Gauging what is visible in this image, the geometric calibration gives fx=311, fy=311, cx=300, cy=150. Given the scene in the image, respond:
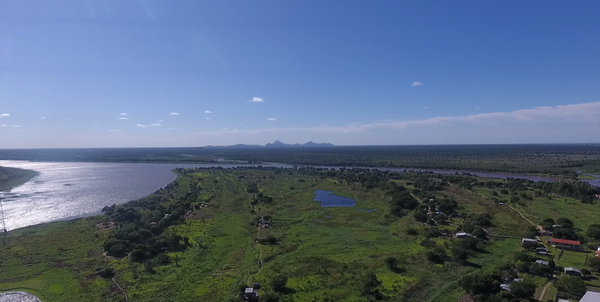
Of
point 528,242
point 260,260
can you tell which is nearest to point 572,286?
point 528,242

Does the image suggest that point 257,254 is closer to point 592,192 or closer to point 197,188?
point 197,188

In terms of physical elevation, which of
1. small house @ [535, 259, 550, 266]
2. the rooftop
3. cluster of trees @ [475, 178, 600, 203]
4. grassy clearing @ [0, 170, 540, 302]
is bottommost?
grassy clearing @ [0, 170, 540, 302]

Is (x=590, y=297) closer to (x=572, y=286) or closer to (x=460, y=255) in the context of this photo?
(x=572, y=286)

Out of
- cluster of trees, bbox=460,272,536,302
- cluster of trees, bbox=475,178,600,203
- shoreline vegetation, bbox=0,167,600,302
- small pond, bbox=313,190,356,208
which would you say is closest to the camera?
cluster of trees, bbox=460,272,536,302

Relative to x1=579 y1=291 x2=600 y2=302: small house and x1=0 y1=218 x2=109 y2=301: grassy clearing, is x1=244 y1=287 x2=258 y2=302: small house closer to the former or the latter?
x1=0 y1=218 x2=109 y2=301: grassy clearing

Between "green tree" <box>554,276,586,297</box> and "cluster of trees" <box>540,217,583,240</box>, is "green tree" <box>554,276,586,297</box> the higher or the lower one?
the lower one

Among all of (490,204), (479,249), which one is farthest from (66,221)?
(490,204)

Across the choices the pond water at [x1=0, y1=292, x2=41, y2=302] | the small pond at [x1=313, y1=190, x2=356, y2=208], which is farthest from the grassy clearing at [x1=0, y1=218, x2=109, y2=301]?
the small pond at [x1=313, y1=190, x2=356, y2=208]

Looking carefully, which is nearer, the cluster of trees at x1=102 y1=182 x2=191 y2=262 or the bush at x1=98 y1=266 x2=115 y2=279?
the bush at x1=98 y1=266 x2=115 y2=279
